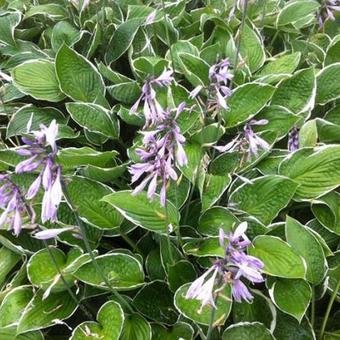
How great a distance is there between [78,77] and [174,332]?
1132 millimetres

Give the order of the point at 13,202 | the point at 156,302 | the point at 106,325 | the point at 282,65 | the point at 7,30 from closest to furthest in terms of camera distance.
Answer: the point at 13,202, the point at 106,325, the point at 156,302, the point at 282,65, the point at 7,30

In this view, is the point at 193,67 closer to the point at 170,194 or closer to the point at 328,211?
the point at 170,194

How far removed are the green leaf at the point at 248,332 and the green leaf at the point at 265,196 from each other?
1.23ft

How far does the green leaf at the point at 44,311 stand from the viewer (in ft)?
5.62

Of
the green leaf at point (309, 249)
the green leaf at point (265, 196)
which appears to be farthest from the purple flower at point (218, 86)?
the green leaf at point (309, 249)

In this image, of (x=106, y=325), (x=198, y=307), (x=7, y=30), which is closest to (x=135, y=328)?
(x=106, y=325)

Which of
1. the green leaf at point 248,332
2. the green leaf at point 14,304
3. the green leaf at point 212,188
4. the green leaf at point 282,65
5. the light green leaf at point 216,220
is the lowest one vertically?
the green leaf at point 14,304

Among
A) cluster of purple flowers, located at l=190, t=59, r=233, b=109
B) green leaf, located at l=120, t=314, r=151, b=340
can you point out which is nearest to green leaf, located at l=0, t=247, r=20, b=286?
Result: green leaf, located at l=120, t=314, r=151, b=340

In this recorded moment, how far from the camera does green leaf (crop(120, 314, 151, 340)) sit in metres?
1.71

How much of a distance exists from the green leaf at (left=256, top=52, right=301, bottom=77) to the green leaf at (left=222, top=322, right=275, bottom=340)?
114 cm

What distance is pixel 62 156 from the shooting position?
187 centimetres

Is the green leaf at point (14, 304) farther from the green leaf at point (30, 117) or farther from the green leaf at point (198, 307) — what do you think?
the green leaf at point (30, 117)

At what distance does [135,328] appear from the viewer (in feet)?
5.75

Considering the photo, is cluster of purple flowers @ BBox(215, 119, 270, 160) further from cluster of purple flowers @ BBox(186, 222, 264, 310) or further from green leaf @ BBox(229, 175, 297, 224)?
cluster of purple flowers @ BBox(186, 222, 264, 310)
